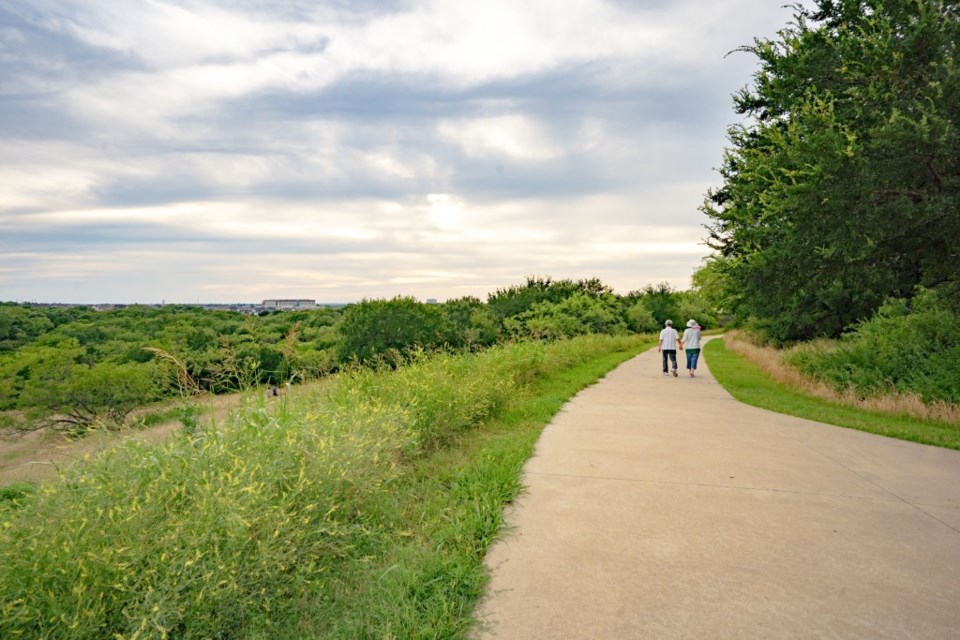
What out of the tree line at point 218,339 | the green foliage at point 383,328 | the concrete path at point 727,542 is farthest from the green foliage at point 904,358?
the green foliage at point 383,328

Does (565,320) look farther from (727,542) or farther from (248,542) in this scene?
(248,542)

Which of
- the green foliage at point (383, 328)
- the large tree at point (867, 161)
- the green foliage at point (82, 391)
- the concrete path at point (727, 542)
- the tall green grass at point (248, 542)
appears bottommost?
the green foliage at point (82, 391)

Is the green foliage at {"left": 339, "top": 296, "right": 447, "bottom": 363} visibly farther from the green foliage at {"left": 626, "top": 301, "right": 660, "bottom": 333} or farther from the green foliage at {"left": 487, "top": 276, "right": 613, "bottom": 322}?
the green foliage at {"left": 626, "top": 301, "right": 660, "bottom": 333}

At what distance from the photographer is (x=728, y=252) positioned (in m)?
22.4

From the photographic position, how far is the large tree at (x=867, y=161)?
9836 mm

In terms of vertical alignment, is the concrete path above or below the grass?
above

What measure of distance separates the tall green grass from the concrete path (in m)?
0.51

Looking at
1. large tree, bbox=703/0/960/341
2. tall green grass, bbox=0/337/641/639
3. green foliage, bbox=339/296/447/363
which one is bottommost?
tall green grass, bbox=0/337/641/639

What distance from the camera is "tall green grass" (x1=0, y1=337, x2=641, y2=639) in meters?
2.85

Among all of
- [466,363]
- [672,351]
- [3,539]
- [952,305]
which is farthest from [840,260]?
[3,539]

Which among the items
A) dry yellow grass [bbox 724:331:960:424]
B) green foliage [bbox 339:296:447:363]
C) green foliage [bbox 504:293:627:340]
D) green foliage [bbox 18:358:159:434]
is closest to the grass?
dry yellow grass [bbox 724:331:960:424]

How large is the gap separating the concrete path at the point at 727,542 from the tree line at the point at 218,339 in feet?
12.1

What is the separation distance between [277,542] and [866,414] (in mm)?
11305

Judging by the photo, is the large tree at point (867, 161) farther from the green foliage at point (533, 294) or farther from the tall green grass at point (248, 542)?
the green foliage at point (533, 294)
